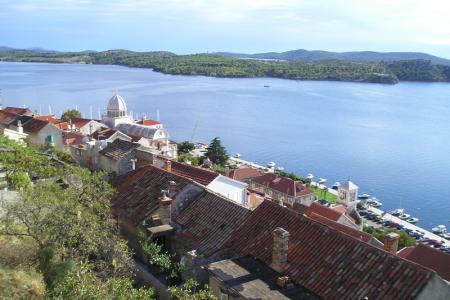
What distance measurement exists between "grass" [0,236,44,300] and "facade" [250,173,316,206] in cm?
4706

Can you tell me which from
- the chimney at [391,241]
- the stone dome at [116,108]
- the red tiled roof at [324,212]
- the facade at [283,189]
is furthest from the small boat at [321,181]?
the chimney at [391,241]

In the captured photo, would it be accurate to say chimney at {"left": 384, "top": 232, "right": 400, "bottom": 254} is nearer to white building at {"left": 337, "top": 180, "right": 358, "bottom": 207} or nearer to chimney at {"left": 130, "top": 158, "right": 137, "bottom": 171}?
→ chimney at {"left": 130, "top": 158, "right": 137, "bottom": 171}

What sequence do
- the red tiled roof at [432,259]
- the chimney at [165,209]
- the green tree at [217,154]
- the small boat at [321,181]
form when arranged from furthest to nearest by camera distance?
1. the green tree at [217,154]
2. the small boat at [321,181]
3. the red tiled roof at [432,259]
4. the chimney at [165,209]

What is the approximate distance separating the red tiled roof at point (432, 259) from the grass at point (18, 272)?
23218 mm

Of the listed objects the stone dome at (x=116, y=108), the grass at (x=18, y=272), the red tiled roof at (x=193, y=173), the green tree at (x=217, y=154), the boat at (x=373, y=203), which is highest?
the grass at (x=18, y=272)

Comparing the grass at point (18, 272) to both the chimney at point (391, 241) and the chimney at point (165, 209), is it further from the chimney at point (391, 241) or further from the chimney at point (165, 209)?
the chimney at point (391, 241)

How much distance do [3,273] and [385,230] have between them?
53.0 meters

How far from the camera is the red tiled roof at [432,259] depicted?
27797 millimetres

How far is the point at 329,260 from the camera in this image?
15.4 m

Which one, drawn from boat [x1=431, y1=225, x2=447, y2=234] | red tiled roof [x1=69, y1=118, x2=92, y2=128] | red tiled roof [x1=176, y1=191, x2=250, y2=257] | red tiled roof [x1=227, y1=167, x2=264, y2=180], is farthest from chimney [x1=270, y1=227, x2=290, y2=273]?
red tiled roof [x1=69, y1=118, x2=92, y2=128]

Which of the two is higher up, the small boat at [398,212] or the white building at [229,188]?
the white building at [229,188]

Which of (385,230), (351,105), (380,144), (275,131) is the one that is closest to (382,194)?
(385,230)

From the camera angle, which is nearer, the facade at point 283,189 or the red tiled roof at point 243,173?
A: the facade at point 283,189

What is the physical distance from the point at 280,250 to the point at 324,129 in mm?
117024
